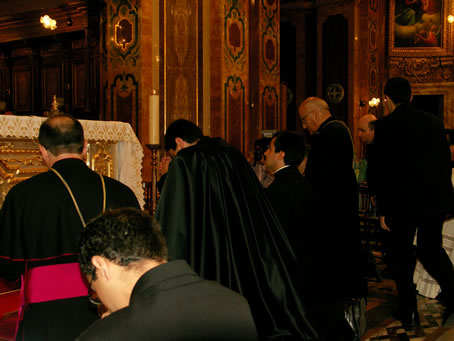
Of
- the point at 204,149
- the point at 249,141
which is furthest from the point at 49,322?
the point at 249,141

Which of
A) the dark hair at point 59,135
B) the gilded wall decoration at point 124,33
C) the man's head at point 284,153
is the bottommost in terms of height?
the man's head at point 284,153

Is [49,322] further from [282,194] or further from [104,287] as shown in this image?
[282,194]

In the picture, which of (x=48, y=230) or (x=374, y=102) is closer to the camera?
(x=48, y=230)

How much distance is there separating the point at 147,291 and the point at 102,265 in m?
0.19

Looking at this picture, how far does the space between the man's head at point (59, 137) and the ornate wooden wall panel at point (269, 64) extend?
23.8ft

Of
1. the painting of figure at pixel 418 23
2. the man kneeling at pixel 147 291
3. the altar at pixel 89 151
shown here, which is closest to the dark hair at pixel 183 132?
the altar at pixel 89 151

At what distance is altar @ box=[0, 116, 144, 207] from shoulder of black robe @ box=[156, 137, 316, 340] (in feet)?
4.99

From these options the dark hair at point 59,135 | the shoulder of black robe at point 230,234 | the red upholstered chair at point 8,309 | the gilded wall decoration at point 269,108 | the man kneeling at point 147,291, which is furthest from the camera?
the gilded wall decoration at point 269,108

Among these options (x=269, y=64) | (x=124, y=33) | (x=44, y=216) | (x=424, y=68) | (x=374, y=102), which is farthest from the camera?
(x=424, y=68)

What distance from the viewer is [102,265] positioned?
1.43 metres

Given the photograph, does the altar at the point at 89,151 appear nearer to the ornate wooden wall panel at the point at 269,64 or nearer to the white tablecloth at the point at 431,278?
the white tablecloth at the point at 431,278

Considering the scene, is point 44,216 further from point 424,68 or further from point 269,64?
point 424,68

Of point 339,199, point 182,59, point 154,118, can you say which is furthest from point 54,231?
point 182,59

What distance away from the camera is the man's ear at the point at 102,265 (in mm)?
1430
